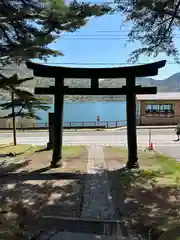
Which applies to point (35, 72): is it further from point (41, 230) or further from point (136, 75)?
point (41, 230)

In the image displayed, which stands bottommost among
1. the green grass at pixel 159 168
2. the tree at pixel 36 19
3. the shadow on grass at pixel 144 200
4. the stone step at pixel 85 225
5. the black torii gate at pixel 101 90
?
the stone step at pixel 85 225

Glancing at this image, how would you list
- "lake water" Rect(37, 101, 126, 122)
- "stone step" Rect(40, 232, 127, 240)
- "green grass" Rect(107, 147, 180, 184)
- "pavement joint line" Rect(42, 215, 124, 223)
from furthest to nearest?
"lake water" Rect(37, 101, 126, 122), "green grass" Rect(107, 147, 180, 184), "pavement joint line" Rect(42, 215, 124, 223), "stone step" Rect(40, 232, 127, 240)

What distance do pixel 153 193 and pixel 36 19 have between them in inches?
207

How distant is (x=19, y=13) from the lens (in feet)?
19.5

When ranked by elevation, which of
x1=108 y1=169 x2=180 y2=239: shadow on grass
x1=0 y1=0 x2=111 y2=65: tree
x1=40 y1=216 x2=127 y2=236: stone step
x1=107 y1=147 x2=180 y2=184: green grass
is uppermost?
x1=0 y1=0 x2=111 y2=65: tree

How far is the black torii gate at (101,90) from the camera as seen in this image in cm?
958

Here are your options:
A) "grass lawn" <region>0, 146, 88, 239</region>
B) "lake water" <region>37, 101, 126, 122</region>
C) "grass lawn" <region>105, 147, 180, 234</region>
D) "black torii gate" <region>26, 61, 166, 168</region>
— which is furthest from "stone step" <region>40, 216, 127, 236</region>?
"lake water" <region>37, 101, 126, 122</region>

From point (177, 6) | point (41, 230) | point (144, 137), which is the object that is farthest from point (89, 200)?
point (144, 137)

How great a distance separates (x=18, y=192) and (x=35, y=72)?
15.3 ft

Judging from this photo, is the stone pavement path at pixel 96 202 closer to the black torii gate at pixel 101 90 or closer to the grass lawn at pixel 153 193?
the grass lawn at pixel 153 193

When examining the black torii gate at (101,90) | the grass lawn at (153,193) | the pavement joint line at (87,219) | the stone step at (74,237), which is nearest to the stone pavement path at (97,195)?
the pavement joint line at (87,219)

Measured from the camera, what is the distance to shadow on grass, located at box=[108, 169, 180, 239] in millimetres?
4992

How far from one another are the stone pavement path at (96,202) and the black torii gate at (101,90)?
1.35 m

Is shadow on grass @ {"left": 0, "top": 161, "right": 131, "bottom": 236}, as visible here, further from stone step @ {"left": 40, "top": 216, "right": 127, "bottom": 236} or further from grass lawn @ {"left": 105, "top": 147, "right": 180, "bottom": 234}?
grass lawn @ {"left": 105, "top": 147, "right": 180, "bottom": 234}
